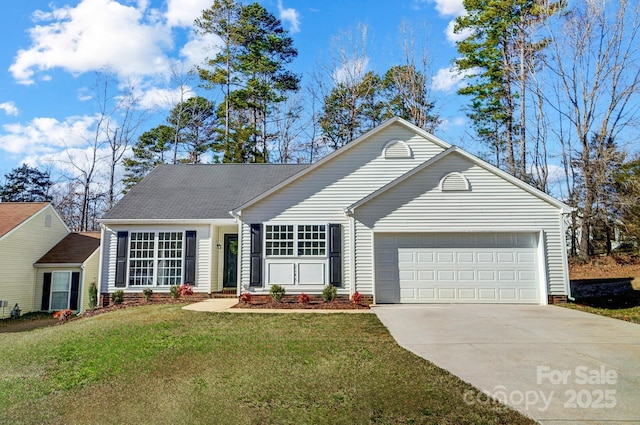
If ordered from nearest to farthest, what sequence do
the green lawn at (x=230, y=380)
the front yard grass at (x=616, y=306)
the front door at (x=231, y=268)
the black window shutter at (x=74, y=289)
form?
the green lawn at (x=230, y=380) → the front yard grass at (x=616, y=306) → the front door at (x=231, y=268) → the black window shutter at (x=74, y=289)

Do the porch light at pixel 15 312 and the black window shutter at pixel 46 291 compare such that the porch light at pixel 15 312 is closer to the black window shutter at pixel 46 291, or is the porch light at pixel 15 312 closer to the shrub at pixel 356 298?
the black window shutter at pixel 46 291

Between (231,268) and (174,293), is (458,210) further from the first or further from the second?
(174,293)

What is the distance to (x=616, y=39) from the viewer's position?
19172 millimetres

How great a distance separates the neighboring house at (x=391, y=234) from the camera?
39.1ft

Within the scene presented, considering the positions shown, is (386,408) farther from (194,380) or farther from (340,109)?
(340,109)

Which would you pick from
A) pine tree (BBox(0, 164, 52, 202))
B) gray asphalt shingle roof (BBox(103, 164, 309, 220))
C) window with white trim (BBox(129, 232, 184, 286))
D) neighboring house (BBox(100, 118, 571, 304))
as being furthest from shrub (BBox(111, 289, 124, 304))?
pine tree (BBox(0, 164, 52, 202))

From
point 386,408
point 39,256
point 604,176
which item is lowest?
point 386,408

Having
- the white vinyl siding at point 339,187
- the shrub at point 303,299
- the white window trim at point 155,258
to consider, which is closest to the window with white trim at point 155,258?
the white window trim at point 155,258

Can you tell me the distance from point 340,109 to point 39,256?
62.8 feet

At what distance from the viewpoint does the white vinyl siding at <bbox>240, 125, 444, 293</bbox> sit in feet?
41.6

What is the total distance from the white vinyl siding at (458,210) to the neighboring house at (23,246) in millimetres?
14702

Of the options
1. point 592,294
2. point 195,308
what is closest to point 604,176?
point 592,294

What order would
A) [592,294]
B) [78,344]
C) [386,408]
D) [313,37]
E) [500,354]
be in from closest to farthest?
[386,408] < [500,354] < [78,344] < [592,294] < [313,37]

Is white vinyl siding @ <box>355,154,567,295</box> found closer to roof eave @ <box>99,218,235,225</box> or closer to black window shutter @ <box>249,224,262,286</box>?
black window shutter @ <box>249,224,262,286</box>
